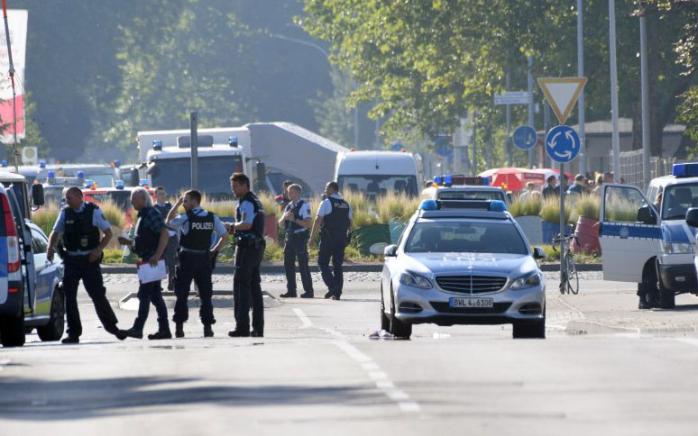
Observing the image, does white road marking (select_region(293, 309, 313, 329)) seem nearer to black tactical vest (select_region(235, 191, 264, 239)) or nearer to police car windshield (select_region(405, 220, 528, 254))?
police car windshield (select_region(405, 220, 528, 254))

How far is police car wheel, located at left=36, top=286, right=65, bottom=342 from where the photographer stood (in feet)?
72.4

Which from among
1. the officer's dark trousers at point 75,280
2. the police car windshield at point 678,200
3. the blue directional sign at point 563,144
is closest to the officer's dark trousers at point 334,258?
the blue directional sign at point 563,144

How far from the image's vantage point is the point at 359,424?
36.4 ft

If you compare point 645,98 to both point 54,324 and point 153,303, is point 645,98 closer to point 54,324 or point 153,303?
point 54,324

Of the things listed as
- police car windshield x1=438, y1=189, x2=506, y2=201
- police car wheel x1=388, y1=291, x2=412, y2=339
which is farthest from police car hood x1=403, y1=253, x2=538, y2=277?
police car windshield x1=438, y1=189, x2=506, y2=201

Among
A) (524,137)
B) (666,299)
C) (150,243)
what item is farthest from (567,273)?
(524,137)

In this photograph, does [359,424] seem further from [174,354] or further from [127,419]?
[174,354]

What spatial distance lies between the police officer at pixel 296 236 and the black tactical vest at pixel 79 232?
884 centimetres

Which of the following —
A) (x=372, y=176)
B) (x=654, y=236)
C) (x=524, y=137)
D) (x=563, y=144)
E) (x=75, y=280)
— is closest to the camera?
(x=75, y=280)

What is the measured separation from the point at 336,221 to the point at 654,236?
20.9ft

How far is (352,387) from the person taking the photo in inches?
516

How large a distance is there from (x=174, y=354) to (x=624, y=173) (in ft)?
122

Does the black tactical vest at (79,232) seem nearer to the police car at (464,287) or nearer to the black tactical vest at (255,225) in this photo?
the black tactical vest at (255,225)

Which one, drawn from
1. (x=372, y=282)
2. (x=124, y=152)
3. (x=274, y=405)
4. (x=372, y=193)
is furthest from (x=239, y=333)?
(x=124, y=152)
